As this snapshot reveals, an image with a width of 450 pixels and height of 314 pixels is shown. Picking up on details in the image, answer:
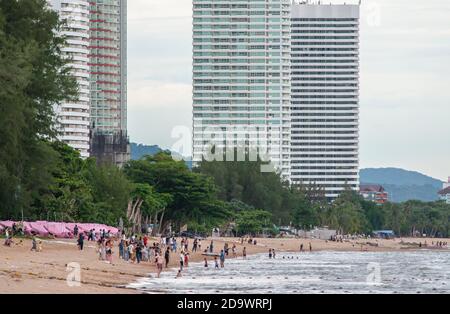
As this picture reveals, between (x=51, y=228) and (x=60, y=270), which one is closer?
(x=60, y=270)

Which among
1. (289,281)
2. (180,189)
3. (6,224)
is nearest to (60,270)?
(289,281)

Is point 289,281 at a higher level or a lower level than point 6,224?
lower

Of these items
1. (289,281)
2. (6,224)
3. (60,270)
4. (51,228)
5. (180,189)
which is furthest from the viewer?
(180,189)

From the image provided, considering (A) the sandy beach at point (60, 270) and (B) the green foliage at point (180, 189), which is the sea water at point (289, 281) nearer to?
(A) the sandy beach at point (60, 270)

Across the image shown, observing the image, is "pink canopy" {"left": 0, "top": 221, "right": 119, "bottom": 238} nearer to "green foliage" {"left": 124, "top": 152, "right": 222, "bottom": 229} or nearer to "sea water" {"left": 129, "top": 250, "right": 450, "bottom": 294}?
"sea water" {"left": 129, "top": 250, "right": 450, "bottom": 294}

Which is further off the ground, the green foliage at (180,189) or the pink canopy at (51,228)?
the green foliage at (180,189)

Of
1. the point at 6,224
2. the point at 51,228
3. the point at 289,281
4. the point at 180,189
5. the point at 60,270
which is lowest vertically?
the point at 289,281

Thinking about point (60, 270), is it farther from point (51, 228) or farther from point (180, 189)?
point (180, 189)

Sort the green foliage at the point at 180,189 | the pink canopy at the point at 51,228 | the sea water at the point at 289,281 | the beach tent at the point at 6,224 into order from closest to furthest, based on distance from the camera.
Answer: the sea water at the point at 289,281 → the beach tent at the point at 6,224 → the pink canopy at the point at 51,228 → the green foliage at the point at 180,189

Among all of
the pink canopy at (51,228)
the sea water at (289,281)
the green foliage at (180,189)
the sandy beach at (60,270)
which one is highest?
the green foliage at (180,189)

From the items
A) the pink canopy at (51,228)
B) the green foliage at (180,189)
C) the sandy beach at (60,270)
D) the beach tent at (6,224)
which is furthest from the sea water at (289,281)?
the green foliage at (180,189)

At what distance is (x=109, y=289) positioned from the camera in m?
53.3

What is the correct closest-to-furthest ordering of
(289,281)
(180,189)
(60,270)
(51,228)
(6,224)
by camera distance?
1. (60,270)
2. (289,281)
3. (6,224)
4. (51,228)
5. (180,189)

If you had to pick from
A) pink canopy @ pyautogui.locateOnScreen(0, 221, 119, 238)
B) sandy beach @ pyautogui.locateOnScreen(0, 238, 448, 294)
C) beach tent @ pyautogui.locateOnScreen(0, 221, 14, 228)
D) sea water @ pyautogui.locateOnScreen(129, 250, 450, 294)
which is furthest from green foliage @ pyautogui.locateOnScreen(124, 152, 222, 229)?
beach tent @ pyautogui.locateOnScreen(0, 221, 14, 228)
